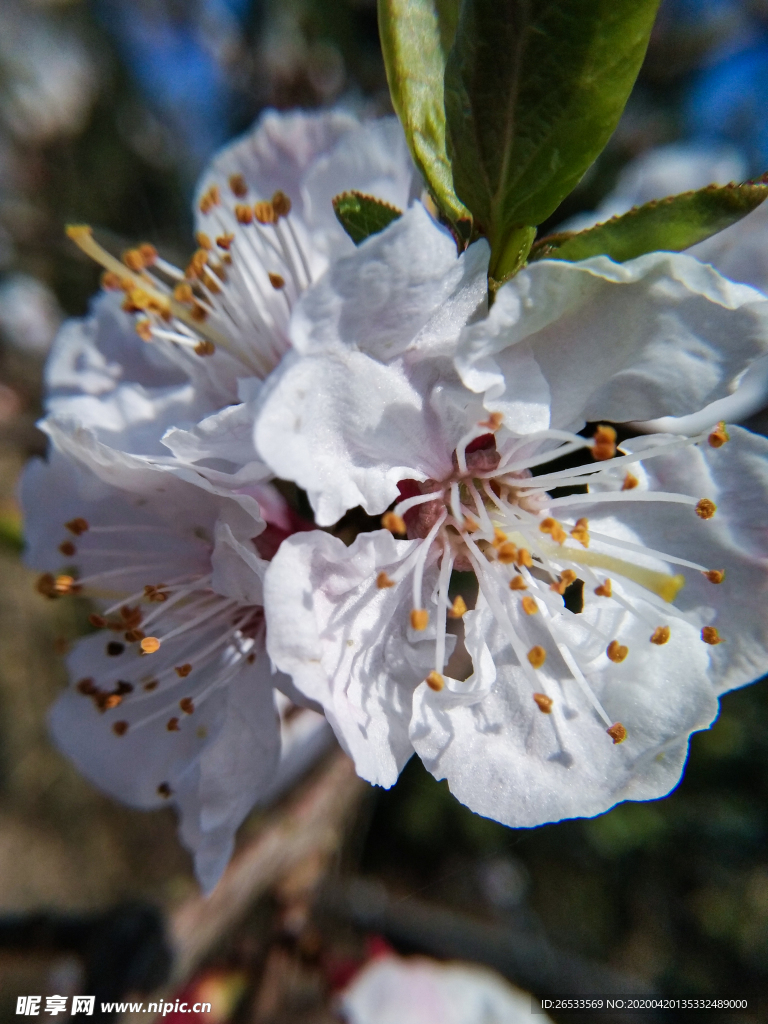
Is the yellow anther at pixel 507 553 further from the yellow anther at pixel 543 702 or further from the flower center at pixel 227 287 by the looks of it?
the flower center at pixel 227 287

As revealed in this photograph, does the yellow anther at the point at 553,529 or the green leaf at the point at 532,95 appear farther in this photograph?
the yellow anther at the point at 553,529

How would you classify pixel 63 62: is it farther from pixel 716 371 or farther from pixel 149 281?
pixel 716 371

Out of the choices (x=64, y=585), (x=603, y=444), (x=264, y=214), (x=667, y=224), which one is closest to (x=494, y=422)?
(x=603, y=444)

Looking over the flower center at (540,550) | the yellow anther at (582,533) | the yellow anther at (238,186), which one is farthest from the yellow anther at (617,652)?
the yellow anther at (238,186)

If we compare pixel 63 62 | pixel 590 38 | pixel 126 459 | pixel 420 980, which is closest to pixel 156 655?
pixel 126 459

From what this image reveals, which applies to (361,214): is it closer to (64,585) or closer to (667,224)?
(667,224)

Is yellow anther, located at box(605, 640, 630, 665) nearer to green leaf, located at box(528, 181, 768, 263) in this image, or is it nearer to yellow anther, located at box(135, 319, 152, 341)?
green leaf, located at box(528, 181, 768, 263)
